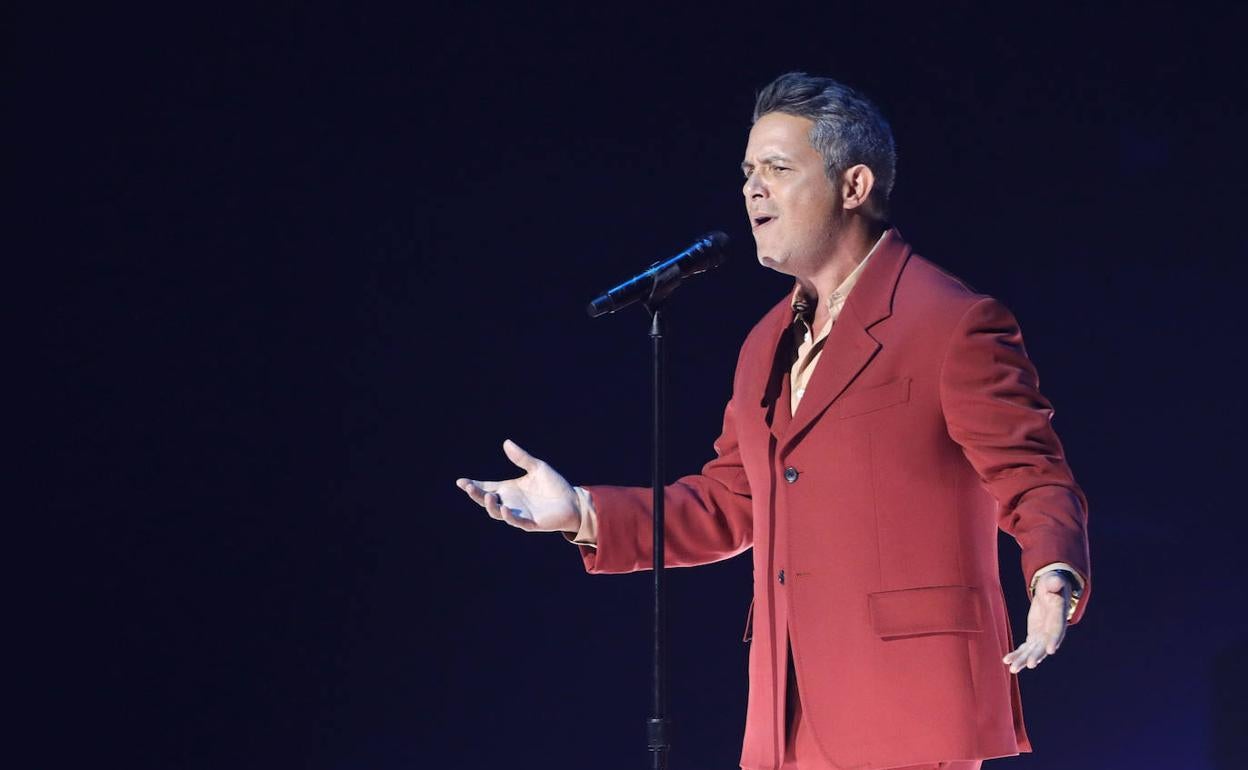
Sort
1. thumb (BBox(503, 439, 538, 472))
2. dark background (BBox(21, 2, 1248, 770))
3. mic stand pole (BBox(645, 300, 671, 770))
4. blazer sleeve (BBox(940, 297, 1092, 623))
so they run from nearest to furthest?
blazer sleeve (BBox(940, 297, 1092, 623)) → mic stand pole (BBox(645, 300, 671, 770)) → thumb (BBox(503, 439, 538, 472)) → dark background (BBox(21, 2, 1248, 770))

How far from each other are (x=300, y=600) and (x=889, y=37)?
7.19 feet

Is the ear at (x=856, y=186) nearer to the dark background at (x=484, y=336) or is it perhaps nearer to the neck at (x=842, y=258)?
the neck at (x=842, y=258)

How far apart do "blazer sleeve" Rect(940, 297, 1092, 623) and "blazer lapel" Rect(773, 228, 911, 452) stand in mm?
139

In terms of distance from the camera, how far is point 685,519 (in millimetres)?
2502

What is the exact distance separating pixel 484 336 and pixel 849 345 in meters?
1.67

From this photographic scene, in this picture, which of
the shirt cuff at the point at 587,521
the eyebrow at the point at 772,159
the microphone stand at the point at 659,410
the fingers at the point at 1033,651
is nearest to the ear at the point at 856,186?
the eyebrow at the point at 772,159

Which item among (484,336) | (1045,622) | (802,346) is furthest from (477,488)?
(484,336)

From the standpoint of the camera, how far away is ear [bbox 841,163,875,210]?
2334 millimetres

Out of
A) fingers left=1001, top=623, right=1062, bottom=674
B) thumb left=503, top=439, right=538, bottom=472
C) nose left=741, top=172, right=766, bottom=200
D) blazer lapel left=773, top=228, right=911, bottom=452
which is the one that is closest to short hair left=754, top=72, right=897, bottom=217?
nose left=741, top=172, right=766, bottom=200

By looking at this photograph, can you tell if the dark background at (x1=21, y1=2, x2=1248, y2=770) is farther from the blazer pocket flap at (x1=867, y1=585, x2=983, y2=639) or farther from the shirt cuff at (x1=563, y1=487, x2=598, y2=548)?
→ the blazer pocket flap at (x1=867, y1=585, x2=983, y2=639)

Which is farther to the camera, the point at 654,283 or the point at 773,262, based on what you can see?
the point at 773,262

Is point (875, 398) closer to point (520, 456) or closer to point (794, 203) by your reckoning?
point (794, 203)

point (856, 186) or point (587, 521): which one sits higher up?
point (856, 186)

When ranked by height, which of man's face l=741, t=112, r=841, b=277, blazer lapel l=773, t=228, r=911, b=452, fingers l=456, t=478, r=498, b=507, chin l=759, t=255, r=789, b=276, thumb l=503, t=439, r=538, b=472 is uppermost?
man's face l=741, t=112, r=841, b=277
